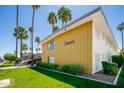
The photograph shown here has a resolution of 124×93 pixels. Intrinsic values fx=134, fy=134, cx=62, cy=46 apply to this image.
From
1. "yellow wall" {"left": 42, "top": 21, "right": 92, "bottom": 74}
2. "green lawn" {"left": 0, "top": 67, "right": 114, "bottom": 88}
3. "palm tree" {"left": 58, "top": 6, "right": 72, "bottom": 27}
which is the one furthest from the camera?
"palm tree" {"left": 58, "top": 6, "right": 72, "bottom": 27}

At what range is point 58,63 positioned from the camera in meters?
14.8

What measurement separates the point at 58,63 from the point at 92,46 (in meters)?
5.90

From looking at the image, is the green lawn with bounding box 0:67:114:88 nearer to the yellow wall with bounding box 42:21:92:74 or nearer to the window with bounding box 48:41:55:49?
the yellow wall with bounding box 42:21:92:74

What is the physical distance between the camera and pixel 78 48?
36.5 ft

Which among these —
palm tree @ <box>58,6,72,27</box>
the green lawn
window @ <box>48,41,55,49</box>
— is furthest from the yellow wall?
palm tree @ <box>58,6,72,27</box>

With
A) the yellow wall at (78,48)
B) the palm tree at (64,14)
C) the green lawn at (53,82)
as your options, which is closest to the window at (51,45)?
the yellow wall at (78,48)

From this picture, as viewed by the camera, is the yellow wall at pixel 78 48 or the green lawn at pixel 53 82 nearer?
the green lawn at pixel 53 82

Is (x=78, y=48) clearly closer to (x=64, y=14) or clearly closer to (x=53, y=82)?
(x=53, y=82)

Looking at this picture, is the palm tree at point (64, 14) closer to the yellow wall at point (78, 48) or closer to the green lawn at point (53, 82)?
the yellow wall at point (78, 48)

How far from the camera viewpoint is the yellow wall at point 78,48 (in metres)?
10.2

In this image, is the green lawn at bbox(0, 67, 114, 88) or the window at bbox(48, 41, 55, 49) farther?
the window at bbox(48, 41, 55, 49)

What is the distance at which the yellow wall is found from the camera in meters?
10.2

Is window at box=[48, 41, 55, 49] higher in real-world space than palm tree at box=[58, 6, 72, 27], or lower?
lower
